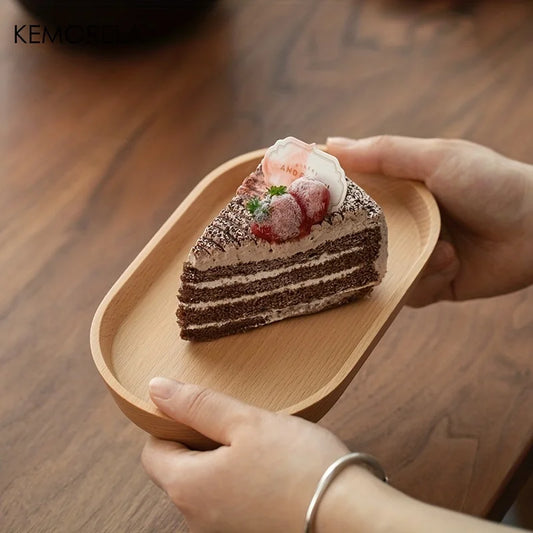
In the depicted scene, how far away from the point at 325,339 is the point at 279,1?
4.24 ft

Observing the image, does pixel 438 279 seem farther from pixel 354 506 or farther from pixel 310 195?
pixel 354 506

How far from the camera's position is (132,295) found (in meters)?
1.53

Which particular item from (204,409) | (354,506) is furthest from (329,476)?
(204,409)

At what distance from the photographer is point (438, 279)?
183 centimetres

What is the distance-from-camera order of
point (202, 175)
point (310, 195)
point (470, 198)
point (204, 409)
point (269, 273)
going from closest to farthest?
point (204, 409) → point (310, 195) → point (269, 273) → point (470, 198) → point (202, 175)

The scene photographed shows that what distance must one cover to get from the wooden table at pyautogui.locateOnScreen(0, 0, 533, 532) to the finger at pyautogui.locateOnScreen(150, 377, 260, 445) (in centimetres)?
25

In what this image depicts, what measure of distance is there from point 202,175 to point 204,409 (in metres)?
0.80

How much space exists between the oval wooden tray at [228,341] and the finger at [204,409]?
39mm

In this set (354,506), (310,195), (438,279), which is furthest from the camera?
(438,279)

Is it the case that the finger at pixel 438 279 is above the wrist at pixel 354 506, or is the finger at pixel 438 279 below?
below

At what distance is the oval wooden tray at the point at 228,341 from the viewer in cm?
138

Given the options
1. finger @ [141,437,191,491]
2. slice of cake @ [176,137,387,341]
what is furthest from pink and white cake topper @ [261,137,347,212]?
finger @ [141,437,191,491]

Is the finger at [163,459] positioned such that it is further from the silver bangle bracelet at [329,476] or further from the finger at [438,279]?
the finger at [438,279]

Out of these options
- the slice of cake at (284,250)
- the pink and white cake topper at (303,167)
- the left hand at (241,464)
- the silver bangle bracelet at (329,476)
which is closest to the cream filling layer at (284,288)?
the slice of cake at (284,250)
